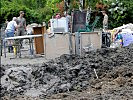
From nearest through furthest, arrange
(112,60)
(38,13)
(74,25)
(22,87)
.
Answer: (22,87)
(112,60)
(74,25)
(38,13)

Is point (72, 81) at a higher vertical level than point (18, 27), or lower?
lower

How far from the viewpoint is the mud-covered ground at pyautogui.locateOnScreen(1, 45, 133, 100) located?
7.95 meters

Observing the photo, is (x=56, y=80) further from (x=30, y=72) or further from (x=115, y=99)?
(x=115, y=99)

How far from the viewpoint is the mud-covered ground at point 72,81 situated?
795 cm

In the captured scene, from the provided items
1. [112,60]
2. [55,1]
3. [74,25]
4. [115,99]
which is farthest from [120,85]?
[55,1]

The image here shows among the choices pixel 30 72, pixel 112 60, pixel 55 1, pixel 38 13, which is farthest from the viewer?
pixel 38 13

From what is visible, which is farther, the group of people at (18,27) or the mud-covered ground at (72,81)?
the group of people at (18,27)

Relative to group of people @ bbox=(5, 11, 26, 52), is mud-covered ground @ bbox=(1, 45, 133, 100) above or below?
below

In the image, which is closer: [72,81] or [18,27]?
[72,81]

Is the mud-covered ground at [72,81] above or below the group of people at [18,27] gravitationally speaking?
below

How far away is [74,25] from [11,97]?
28.3 ft

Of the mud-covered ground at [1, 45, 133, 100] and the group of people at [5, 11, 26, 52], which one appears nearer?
the mud-covered ground at [1, 45, 133, 100]

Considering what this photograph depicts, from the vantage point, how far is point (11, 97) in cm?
831

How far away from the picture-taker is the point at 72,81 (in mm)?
9625
